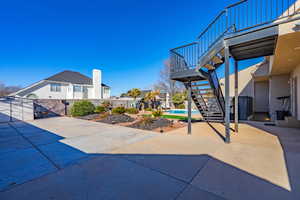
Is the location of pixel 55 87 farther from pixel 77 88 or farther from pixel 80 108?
pixel 80 108

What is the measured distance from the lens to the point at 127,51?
14.9 metres

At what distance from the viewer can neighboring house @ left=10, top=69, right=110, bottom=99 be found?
16.1 m

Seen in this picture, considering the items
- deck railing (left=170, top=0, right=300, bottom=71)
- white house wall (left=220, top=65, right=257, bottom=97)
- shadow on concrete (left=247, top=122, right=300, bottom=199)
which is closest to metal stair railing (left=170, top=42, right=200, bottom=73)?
deck railing (left=170, top=0, right=300, bottom=71)

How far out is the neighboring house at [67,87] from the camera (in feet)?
→ 52.9

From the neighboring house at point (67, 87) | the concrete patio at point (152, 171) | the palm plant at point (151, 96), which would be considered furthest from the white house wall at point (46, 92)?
the concrete patio at point (152, 171)

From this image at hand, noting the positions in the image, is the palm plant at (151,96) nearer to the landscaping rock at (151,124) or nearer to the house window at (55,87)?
the landscaping rock at (151,124)

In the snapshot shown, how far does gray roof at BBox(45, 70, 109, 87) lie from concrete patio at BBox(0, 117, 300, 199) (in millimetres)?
17276

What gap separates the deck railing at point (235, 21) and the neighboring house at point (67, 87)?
17.5 metres

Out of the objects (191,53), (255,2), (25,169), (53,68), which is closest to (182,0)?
(191,53)

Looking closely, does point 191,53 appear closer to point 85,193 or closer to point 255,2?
point 255,2

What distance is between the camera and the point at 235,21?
3.80 metres

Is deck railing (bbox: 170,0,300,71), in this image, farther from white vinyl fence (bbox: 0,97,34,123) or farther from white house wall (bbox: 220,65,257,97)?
white vinyl fence (bbox: 0,97,34,123)

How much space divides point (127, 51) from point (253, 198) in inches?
607

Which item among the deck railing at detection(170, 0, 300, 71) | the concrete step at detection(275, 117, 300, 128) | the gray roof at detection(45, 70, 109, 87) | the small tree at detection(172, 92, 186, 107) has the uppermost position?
the gray roof at detection(45, 70, 109, 87)
